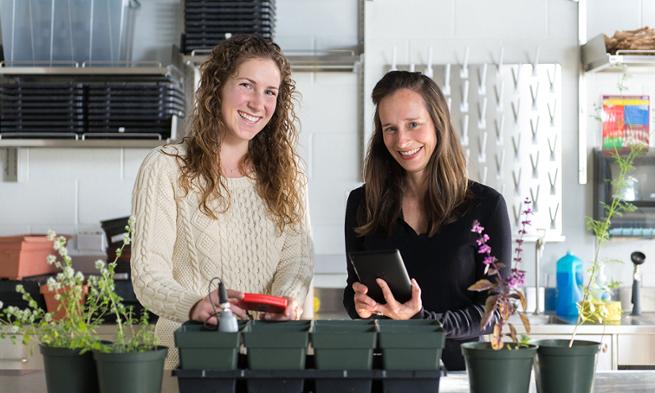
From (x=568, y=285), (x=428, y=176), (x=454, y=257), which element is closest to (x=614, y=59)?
(x=568, y=285)

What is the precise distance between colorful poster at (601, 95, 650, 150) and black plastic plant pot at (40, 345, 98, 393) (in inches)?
122

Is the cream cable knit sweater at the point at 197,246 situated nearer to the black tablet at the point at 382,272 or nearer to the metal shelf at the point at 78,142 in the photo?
the black tablet at the point at 382,272

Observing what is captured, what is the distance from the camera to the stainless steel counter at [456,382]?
1.68 metres

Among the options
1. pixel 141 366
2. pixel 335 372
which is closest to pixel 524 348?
pixel 335 372

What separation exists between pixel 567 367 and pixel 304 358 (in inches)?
17.4

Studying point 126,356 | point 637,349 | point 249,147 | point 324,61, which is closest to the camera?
point 126,356

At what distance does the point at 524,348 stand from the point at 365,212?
0.89 meters

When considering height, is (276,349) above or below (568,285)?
above

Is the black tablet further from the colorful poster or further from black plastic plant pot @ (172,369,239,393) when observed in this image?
the colorful poster

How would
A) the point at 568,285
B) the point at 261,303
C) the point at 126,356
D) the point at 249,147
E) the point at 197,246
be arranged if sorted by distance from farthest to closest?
1. the point at 568,285
2. the point at 249,147
3. the point at 197,246
4. the point at 261,303
5. the point at 126,356

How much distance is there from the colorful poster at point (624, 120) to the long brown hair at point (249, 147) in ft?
7.44

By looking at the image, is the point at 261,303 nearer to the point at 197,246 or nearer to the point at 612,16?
the point at 197,246

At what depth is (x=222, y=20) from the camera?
3.87m

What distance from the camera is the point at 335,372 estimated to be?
1432 millimetres
